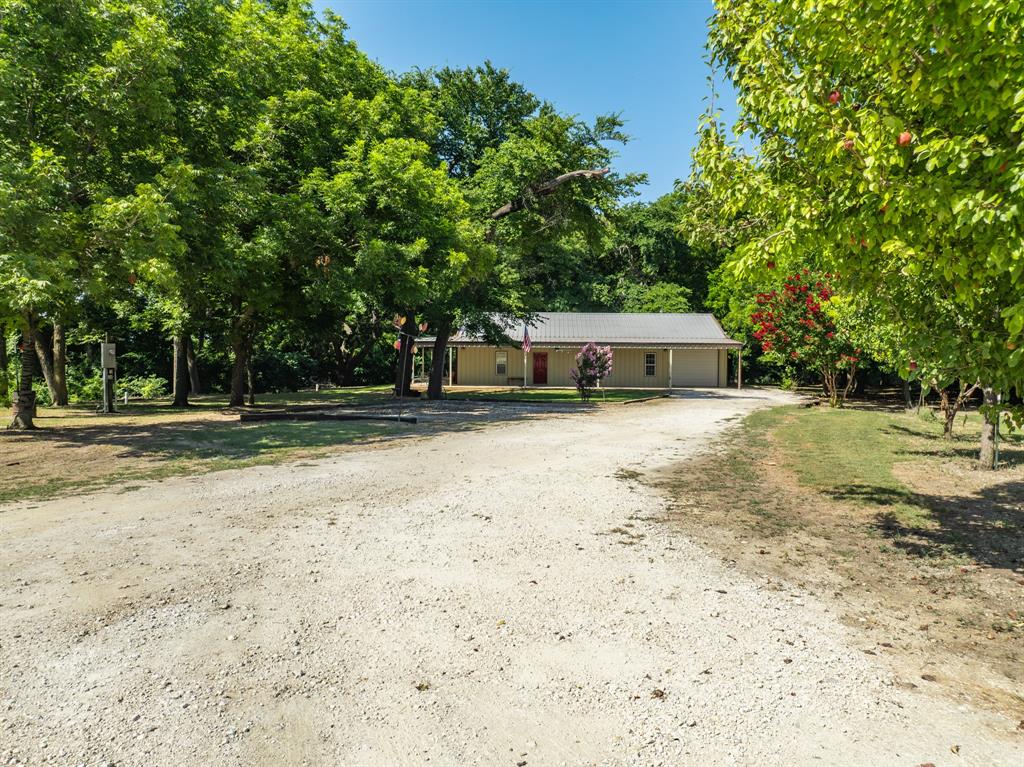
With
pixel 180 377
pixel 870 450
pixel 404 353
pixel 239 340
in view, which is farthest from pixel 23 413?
pixel 870 450

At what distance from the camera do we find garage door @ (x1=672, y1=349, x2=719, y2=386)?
36.8 meters

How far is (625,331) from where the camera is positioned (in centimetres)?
3644

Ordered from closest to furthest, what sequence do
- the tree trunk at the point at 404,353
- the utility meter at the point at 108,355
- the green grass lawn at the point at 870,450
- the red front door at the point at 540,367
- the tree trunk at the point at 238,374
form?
the green grass lawn at the point at 870,450, the utility meter at the point at 108,355, the tree trunk at the point at 238,374, the tree trunk at the point at 404,353, the red front door at the point at 540,367

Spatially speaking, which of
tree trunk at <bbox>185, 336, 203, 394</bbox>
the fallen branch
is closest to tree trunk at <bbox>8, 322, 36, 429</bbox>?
the fallen branch

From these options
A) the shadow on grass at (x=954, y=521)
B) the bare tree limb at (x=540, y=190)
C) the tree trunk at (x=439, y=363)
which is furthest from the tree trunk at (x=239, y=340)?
the shadow on grass at (x=954, y=521)

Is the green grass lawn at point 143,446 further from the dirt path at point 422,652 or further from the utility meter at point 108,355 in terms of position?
the dirt path at point 422,652

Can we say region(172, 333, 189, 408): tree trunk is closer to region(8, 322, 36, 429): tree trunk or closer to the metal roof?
region(8, 322, 36, 429): tree trunk

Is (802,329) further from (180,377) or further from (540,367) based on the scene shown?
(180,377)

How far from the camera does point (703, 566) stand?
494 cm

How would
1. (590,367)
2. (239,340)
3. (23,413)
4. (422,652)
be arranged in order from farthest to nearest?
1. (590,367)
2. (239,340)
3. (23,413)
4. (422,652)

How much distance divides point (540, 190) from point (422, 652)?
21.2m

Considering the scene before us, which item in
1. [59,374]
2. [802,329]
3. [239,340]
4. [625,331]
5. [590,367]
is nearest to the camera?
[239,340]

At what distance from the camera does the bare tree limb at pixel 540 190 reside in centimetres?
2187

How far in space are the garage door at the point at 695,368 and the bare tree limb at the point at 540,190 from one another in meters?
17.0
